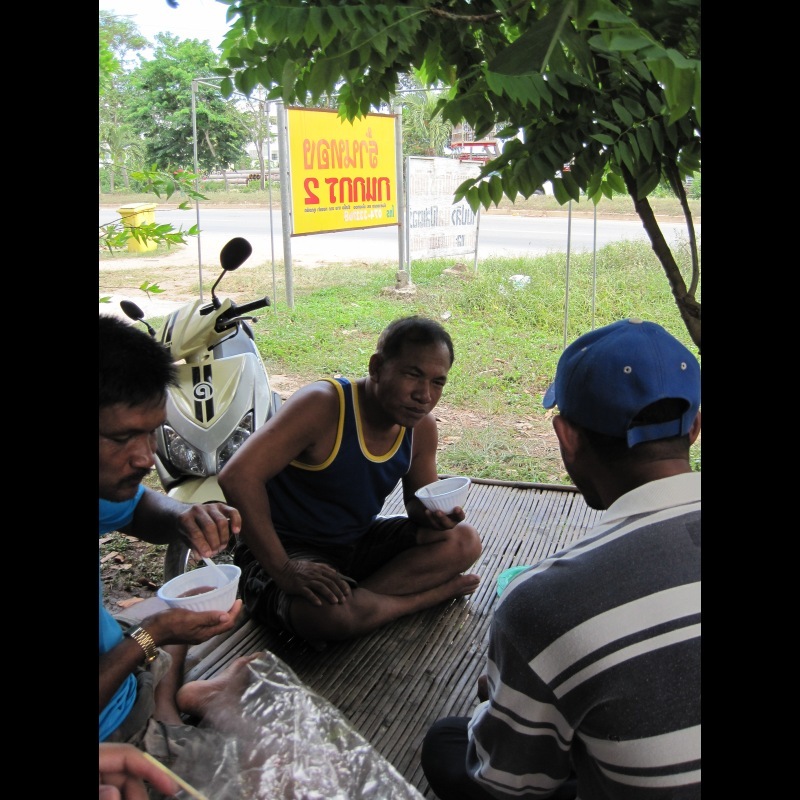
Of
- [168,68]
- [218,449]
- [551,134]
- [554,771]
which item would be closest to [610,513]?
[554,771]

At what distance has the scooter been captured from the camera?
297 centimetres

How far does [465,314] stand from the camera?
8469mm

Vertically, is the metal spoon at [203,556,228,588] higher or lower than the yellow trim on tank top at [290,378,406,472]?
lower

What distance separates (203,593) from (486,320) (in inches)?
266

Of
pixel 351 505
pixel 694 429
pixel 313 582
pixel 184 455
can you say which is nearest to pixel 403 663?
pixel 313 582

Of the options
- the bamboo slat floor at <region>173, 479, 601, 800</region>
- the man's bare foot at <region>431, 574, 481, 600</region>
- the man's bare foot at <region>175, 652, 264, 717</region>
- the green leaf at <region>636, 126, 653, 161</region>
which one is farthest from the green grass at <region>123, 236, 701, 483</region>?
the green leaf at <region>636, 126, 653, 161</region>

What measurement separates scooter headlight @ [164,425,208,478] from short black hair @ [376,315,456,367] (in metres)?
0.90

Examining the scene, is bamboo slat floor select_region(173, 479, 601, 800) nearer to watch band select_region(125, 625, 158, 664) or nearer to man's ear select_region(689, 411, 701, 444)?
watch band select_region(125, 625, 158, 664)

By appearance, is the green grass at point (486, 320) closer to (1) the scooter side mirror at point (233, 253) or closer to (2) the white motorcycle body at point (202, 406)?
(2) the white motorcycle body at point (202, 406)

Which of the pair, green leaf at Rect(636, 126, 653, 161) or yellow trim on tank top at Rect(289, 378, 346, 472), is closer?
green leaf at Rect(636, 126, 653, 161)

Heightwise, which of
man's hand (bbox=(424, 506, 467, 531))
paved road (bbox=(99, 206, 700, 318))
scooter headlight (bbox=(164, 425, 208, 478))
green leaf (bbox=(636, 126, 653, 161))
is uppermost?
paved road (bbox=(99, 206, 700, 318))

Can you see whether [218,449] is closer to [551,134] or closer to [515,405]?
[551,134]
